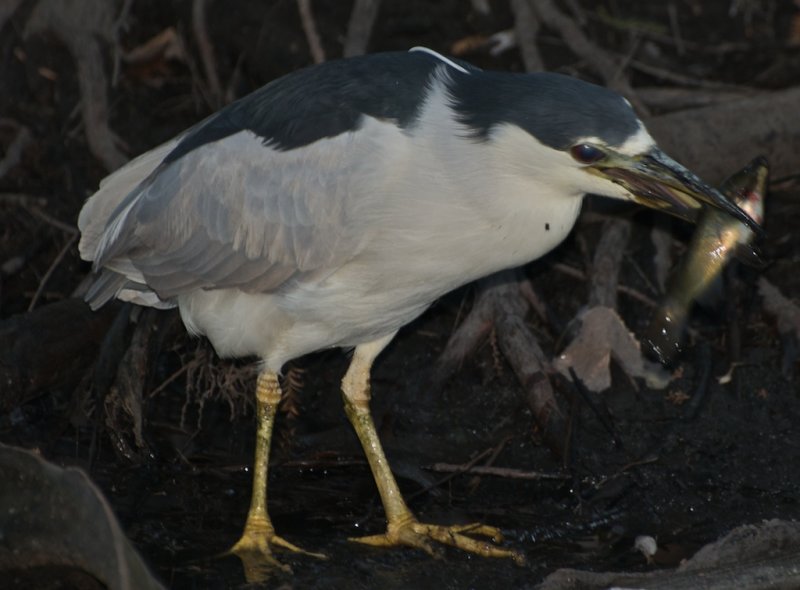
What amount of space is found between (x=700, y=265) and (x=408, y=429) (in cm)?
138

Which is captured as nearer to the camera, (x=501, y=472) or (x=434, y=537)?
(x=434, y=537)

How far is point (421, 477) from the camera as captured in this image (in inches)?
185

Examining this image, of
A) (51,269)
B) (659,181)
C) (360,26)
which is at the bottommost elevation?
(51,269)

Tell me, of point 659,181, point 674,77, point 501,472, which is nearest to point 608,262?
point 501,472

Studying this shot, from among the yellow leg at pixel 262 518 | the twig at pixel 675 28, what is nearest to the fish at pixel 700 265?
the yellow leg at pixel 262 518

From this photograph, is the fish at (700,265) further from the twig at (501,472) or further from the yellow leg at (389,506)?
the yellow leg at (389,506)

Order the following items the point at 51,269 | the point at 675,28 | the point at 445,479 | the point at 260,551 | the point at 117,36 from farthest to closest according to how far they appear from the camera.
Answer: the point at 675,28 < the point at 117,36 < the point at 51,269 < the point at 445,479 < the point at 260,551

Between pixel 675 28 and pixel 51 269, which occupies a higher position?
pixel 675 28

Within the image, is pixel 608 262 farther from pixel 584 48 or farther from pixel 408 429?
pixel 584 48

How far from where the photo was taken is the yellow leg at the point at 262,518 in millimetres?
4047

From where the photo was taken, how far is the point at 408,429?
16.8 ft

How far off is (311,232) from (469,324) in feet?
4.74

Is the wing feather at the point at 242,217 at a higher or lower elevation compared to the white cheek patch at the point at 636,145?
lower

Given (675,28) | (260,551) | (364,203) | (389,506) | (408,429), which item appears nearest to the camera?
(364,203)
